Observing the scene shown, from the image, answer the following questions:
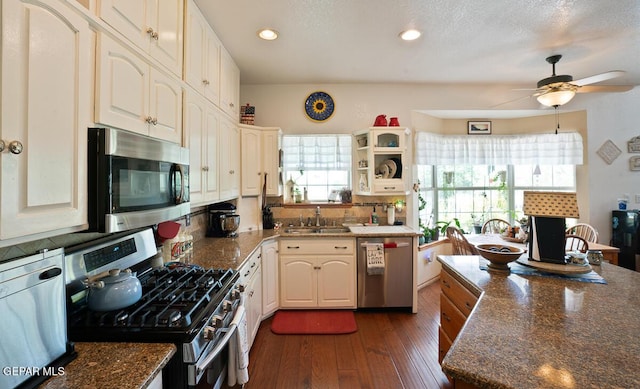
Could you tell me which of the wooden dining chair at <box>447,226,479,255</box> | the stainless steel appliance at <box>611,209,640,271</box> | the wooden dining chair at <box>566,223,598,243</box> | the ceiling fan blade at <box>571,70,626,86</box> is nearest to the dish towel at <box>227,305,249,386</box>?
the wooden dining chair at <box>447,226,479,255</box>

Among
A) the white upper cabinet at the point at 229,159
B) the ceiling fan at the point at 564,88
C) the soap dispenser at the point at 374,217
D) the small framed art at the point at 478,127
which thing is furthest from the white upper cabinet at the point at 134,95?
the small framed art at the point at 478,127

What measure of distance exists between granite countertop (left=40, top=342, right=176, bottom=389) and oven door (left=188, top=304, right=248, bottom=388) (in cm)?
15

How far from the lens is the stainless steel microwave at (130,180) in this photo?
106cm

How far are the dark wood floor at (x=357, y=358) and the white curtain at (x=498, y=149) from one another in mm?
2279

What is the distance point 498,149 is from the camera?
4.16m

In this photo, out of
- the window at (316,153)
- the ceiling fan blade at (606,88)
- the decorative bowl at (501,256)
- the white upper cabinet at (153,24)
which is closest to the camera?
the white upper cabinet at (153,24)

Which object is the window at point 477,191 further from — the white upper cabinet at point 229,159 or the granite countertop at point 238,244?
the white upper cabinet at point 229,159

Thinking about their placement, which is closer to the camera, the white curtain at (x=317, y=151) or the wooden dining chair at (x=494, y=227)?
the white curtain at (x=317, y=151)

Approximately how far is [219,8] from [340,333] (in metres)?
2.85

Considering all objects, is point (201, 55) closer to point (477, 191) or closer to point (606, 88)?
→ point (606, 88)

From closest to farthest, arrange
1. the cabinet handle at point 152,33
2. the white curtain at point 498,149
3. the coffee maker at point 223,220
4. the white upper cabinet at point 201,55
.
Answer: the cabinet handle at point 152,33 < the white upper cabinet at point 201,55 < the coffee maker at point 223,220 < the white curtain at point 498,149

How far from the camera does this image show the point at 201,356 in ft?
3.68

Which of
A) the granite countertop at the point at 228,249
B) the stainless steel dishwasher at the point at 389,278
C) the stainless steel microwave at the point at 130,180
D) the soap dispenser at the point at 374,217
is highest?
the stainless steel microwave at the point at 130,180

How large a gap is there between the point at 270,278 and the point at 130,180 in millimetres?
1965
